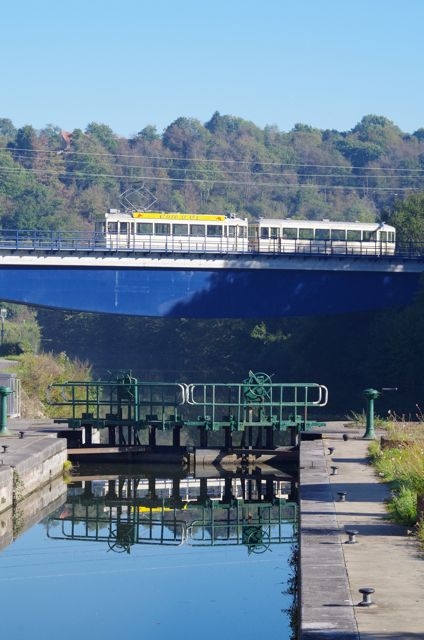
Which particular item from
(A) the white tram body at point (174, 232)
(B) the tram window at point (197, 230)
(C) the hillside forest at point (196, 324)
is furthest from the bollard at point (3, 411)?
(B) the tram window at point (197, 230)

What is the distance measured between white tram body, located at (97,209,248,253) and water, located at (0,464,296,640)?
46.7m

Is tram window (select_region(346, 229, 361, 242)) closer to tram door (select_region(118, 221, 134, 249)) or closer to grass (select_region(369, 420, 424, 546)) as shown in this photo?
tram door (select_region(118, 221, 134, 249))

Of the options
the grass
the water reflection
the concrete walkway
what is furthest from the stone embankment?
the grass

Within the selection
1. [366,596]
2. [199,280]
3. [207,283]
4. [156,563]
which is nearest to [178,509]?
[156,563]

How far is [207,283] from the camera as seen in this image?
7694cm

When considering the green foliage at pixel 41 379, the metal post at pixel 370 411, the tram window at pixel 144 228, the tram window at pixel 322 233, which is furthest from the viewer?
the tram window at pixel 322 233

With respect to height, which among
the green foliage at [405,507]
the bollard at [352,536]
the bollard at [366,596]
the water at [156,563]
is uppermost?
the green foliage at [405,507]

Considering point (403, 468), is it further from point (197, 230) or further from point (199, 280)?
point (197, 230)

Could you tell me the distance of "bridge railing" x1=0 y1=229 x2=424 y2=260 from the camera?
237ft

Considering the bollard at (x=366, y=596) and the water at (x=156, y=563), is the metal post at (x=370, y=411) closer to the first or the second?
the water at (x=156, y=563)

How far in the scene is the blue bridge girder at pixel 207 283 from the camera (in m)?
72.4

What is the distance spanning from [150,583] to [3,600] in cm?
252

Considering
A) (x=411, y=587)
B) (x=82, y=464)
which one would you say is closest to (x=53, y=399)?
(x=82, y=464)

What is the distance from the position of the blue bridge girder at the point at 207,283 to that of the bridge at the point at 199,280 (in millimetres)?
49
